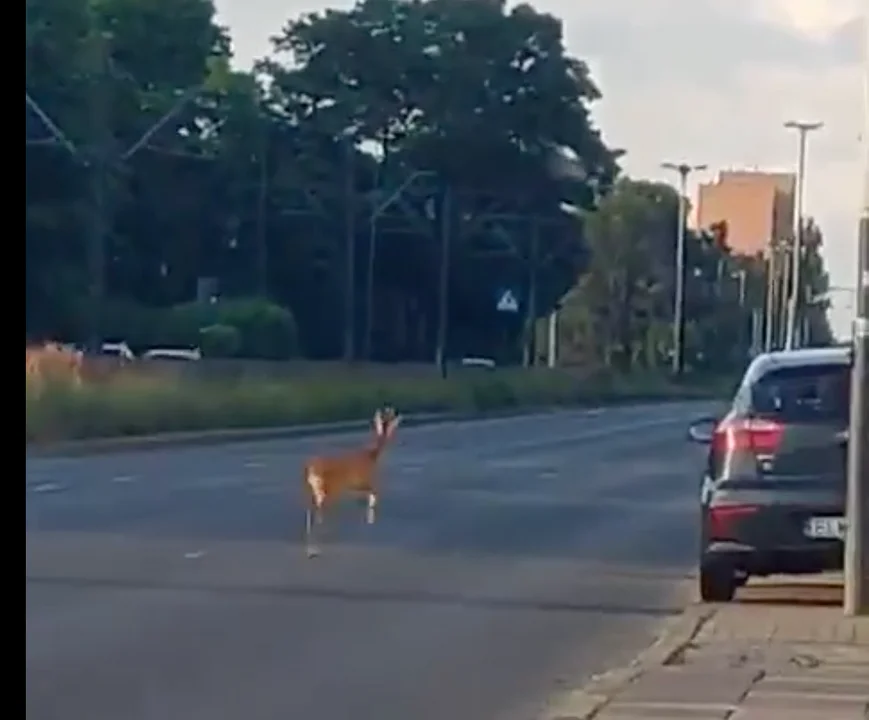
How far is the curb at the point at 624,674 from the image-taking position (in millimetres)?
11742

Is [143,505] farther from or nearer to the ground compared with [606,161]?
nearer to the ground

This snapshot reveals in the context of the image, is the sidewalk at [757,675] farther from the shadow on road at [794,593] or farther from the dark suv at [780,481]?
the shadow on road at [794,593]

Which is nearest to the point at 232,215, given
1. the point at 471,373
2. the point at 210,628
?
the point at 471,373

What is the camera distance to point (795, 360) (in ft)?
→ 56.8

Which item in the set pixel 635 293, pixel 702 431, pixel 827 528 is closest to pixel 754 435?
pixel 827 528

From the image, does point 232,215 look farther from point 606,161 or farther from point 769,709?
point 769,709

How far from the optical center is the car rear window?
16.9 meters

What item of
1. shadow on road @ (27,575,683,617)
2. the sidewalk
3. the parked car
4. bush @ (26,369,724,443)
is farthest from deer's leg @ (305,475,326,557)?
the parked car

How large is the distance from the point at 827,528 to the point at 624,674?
12.4ft

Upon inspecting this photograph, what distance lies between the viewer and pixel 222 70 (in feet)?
273

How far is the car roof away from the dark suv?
0.02 metres

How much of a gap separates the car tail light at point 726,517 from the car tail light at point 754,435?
38 cm

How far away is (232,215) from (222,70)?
4.50m

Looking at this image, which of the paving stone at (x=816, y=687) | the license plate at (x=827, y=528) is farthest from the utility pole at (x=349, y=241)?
the paving stone at (x=816, y=687)
